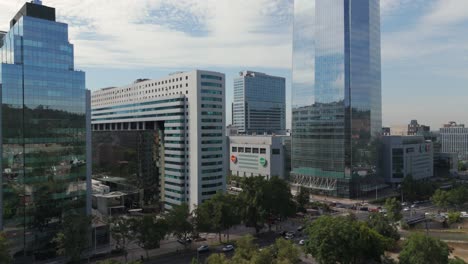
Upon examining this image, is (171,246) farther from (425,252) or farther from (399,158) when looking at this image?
(399,158)

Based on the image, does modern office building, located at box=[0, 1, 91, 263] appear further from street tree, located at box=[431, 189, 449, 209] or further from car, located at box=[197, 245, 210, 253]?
street tree, located at box=[431, 189, 449, 209]

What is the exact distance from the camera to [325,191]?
13138 centimetres

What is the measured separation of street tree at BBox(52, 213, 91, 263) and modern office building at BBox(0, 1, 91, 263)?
7.52 m

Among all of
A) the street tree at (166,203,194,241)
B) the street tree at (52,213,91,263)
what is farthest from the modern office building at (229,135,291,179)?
the street tree at (52,213,91,263)

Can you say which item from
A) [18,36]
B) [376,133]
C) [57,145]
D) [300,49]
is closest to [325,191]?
[376,133]

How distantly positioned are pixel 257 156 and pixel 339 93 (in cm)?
3753

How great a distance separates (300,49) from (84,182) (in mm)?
95596

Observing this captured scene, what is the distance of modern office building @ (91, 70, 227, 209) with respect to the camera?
95.6m

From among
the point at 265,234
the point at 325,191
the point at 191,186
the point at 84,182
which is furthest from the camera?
the point at 325,191

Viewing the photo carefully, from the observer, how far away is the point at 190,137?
97125mm

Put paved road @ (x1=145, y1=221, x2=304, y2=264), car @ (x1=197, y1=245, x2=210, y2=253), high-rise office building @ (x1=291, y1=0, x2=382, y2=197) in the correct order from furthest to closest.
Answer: high-rise office building @ (x1=291, y1=0, x2=382, y2=197) < car @ (x1=197, y1=245, x2=210, y2=253) < paved road @ (x1=145, y1=221, x2=304, y2=264)

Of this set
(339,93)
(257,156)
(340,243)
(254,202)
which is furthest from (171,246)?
(339,93)

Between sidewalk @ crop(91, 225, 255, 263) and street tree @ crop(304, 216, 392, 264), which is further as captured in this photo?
sidewalk @ crop(91, 225, 255, 263)

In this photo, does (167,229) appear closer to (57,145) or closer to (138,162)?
(57,145)
